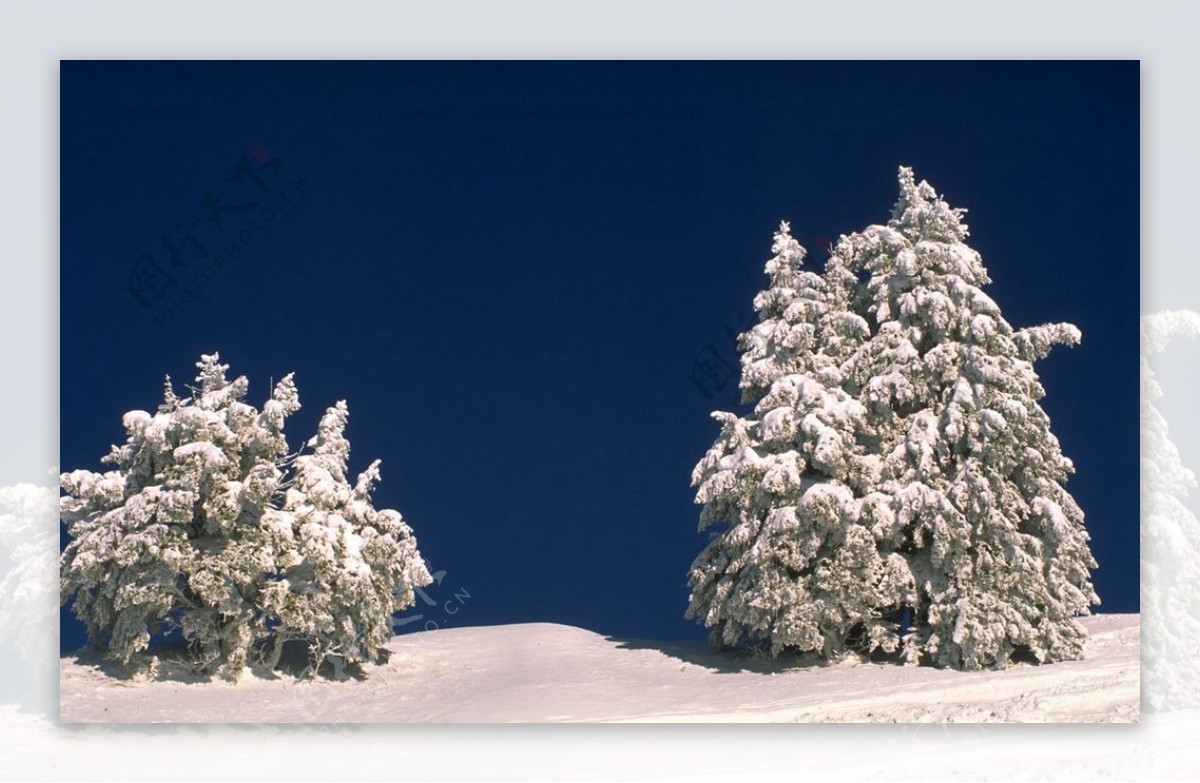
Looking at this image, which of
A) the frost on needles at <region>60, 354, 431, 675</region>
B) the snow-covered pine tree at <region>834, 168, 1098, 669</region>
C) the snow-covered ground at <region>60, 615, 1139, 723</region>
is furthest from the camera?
the snow-covered pine tree at <region>834, 168, 1098, 669</region>

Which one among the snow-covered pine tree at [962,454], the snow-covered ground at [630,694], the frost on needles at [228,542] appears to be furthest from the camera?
the snow-covered pine tree at [962,454]

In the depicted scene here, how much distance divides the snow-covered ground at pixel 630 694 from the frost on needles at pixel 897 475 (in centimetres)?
32

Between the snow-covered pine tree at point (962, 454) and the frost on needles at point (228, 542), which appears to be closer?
the frost on needles at point (228, 542)

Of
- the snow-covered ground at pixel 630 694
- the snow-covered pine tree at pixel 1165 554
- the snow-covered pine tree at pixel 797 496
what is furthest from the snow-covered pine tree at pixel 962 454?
the snow-covered pine tree at pixel 1165 554

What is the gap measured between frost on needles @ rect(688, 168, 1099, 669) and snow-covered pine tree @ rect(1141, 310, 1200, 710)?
57cm

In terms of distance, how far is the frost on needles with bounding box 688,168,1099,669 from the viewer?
1386 cm

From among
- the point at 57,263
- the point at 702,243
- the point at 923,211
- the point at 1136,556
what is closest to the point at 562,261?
the point at 702,243

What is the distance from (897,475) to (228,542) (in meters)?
5.74

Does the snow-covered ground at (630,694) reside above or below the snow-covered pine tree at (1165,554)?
below

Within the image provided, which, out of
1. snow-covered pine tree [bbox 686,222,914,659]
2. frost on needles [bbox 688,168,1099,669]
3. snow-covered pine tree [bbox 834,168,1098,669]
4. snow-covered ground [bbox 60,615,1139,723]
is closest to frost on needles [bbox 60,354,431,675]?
snow-covered ground [bbox 60,615,1139,723]

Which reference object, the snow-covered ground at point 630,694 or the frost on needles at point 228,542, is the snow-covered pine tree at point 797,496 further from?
the frost on needles at point 228,542

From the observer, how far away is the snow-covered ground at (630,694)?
13391 mm

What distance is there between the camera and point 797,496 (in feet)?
46.1

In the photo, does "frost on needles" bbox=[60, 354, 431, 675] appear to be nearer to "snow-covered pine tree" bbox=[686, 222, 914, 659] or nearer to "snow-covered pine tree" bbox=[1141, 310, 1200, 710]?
"snow-covered pine tree" bbox=[686, 222, 914, 659]
